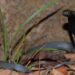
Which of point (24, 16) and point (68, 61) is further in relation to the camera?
point (24, 16)

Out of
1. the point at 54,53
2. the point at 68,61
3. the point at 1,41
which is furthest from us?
the point at 1,41

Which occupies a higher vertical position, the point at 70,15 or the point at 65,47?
the point at 70,15

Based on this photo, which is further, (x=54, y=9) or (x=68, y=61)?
(x=54, y=9)

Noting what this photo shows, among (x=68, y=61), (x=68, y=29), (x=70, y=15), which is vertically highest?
(x=70, y=15)

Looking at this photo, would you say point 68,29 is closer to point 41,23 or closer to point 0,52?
point 41,23

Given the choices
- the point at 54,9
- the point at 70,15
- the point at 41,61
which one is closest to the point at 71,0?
the point at 54,9

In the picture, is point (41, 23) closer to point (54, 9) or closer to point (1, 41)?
point (54, 9)

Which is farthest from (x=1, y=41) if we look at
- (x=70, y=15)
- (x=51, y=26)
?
(x=70, y=15)

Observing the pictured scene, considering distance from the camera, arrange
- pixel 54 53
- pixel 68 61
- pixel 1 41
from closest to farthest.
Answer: pixel 68 61 → pixel 54 53 → pixel 1 41

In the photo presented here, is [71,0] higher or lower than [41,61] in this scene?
higher
